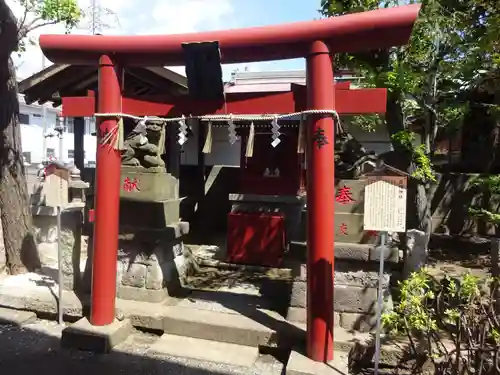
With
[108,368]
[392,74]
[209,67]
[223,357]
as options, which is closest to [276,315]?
[223,357]

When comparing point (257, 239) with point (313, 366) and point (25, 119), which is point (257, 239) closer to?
point (313, 366)

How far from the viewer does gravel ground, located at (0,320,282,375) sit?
15.9 feet

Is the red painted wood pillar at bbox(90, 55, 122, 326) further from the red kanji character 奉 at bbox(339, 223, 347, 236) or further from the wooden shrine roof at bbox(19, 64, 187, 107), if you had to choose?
the wooden shrine roof at bbox(19, 64, 187, 107)

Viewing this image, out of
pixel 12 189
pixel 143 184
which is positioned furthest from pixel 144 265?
pixel 12 189

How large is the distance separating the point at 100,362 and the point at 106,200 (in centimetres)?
196

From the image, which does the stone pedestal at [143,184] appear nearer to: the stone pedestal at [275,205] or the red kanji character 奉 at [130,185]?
the red kanji character 奉 at [130,185]

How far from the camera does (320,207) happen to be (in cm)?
469

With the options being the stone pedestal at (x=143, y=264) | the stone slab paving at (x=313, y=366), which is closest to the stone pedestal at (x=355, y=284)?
the stone slab paving at (x=313, y=366)

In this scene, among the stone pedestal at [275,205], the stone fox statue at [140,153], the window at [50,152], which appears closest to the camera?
the stone fox statue at [140,153]

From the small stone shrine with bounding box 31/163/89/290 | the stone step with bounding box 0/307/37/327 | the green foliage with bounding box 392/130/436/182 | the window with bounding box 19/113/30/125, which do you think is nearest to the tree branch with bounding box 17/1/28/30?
the small stone shrine with bounding box 31/163/89/290

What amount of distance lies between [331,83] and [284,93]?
1.93 feet

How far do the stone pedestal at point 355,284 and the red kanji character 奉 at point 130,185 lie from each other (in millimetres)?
2720

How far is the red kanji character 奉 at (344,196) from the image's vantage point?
544cm

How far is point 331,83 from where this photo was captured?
4.70 m
